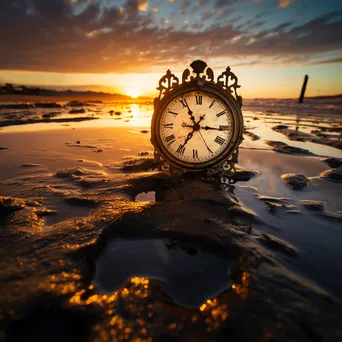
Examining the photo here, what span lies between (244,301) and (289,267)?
508mm

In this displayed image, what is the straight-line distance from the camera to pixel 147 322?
1105 millimetres

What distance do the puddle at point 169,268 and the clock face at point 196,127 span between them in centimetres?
149

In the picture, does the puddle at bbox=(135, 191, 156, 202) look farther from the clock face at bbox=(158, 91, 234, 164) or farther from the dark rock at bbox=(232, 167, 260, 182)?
the dark rock at bbox=(232, 167, 260, 182)

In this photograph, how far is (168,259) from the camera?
5.34 ft

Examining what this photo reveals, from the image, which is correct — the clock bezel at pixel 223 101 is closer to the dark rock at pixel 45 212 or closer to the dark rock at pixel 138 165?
the dark rock at pixel 138 165

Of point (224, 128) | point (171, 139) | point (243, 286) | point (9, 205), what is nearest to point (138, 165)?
point (171, 139)

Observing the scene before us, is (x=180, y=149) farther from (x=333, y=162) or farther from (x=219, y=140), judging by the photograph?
(x=333, y=162)

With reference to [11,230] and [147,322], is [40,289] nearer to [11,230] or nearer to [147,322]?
[147,322]

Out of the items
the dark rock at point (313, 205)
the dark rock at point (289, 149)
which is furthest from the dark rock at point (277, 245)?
the dark rock at point (289, 149)

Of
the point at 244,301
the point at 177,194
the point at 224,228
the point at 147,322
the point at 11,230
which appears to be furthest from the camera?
the point at 177,194

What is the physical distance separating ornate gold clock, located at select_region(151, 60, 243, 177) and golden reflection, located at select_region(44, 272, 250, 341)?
72.3 inches

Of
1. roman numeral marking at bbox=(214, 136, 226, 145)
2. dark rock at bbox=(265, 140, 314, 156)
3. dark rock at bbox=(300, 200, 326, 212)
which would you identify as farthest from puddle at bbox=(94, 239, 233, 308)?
dark rock at bbox=(265, 140, 314, 156)

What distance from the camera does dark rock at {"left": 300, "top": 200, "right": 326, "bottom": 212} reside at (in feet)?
8.04

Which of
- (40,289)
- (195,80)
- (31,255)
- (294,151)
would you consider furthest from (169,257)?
(294,151)
